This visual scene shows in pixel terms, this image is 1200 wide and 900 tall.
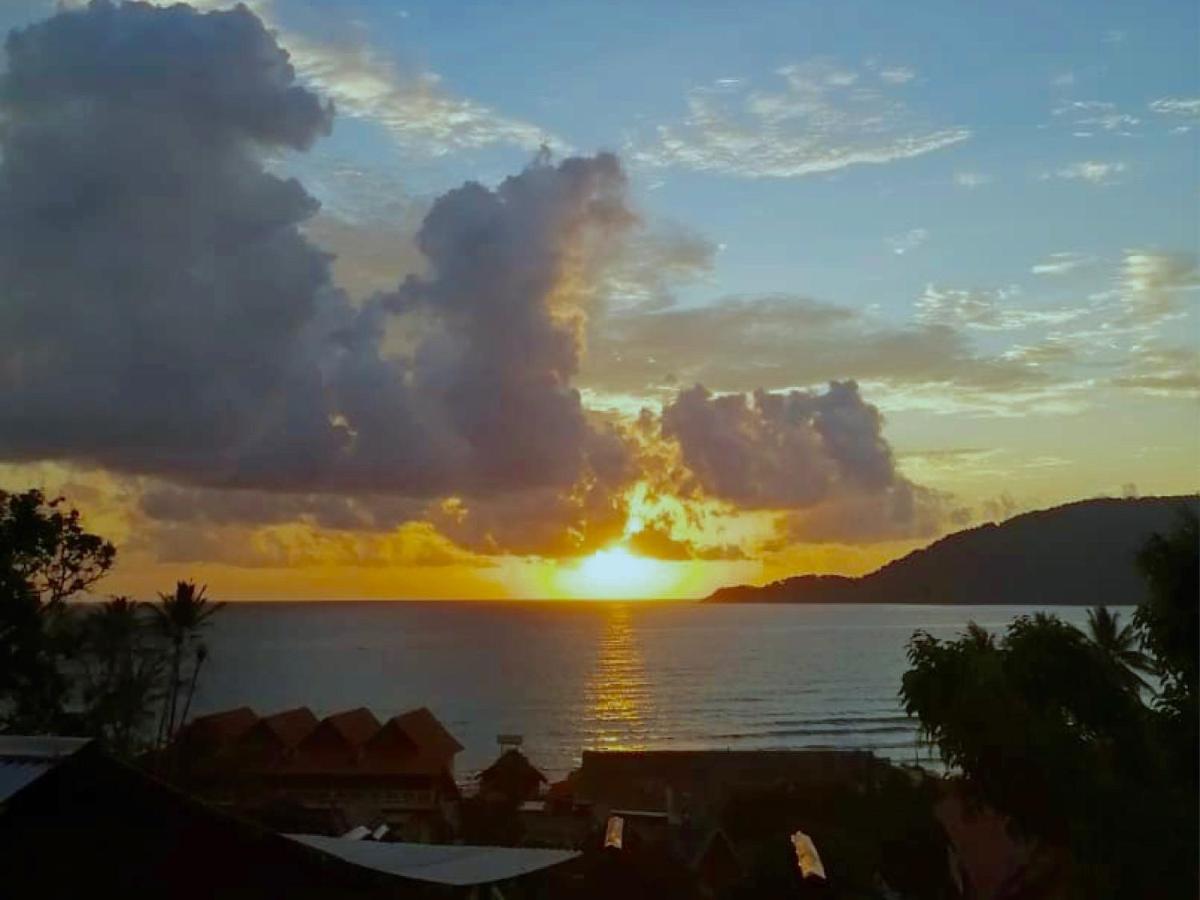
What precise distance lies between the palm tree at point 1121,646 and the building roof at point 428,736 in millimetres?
35218

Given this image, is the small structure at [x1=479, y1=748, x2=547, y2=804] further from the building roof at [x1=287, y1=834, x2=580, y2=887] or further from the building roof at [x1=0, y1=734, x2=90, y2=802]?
the building roof at [x1=0, y1=734, x2=90, y2=802]

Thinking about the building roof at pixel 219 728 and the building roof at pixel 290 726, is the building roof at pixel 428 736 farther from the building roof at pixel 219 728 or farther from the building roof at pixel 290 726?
the building roof at pixel 219 728

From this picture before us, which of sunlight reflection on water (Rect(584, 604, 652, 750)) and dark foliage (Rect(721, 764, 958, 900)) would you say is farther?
sunlight reflection on water (Rect(584, 604, 652, 750))

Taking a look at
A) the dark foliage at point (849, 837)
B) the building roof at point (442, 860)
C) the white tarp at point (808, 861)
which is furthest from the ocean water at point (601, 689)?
the building roof at point (442, 860)

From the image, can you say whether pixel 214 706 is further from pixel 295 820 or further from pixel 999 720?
pixel 999 720

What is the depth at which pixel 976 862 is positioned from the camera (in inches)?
645

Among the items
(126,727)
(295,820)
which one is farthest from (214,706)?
(295,820)

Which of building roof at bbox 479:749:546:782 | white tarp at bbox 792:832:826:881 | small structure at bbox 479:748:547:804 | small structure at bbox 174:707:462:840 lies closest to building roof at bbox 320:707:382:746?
small structure at bbox 174:707:462:840

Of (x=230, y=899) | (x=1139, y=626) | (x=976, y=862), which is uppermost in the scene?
(x=1139, y=626)

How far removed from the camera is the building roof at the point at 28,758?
7.07m

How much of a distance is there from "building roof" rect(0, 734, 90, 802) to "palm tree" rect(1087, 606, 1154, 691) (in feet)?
31.8

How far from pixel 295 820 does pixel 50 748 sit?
19.3 metres

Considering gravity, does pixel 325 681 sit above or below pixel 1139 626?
below

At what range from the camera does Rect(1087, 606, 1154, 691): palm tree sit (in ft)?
40.7
